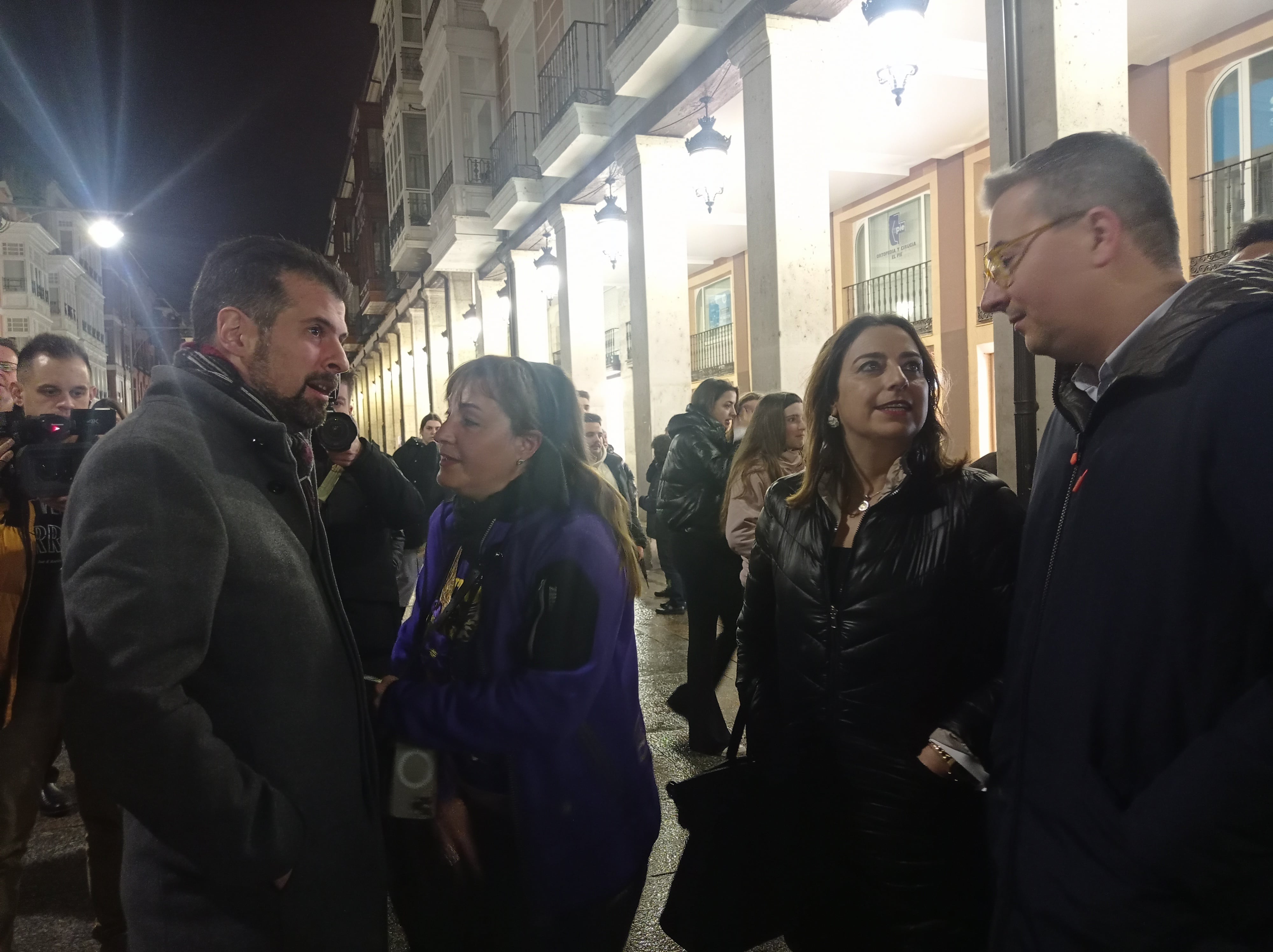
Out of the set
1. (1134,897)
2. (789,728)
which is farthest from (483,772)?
(1134,897)

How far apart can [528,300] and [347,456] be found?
12.3m

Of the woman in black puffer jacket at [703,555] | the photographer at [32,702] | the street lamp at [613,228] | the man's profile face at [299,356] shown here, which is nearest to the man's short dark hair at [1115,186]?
the man's profile face at [299,356]

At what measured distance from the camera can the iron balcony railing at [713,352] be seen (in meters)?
19.8

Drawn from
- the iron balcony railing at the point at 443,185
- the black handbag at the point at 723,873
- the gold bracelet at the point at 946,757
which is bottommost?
the black handbag at the point at 723,873

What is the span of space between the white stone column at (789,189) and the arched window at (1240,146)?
4.87 metres

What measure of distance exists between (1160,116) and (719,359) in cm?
1171

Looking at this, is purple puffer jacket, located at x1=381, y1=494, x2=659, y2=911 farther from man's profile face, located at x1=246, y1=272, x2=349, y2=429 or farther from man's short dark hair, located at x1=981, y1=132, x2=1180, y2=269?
man's short dark hair, located at x1=981, y1=132, x2=1180, y2=269

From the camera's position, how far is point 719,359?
2045cm

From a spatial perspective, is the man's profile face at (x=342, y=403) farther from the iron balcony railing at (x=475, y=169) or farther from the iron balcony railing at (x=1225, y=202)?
the iron balcony railing at (x=475, y=169)

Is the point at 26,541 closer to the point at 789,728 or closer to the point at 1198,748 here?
the point at 789,728

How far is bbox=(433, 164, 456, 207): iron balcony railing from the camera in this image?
53.5 ft

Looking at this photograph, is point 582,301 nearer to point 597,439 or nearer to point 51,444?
point 597,439

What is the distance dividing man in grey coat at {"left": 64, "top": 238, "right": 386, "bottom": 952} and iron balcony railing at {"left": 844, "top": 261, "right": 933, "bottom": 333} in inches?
498

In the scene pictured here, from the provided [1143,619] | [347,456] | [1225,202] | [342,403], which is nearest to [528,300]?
[1225,202]
